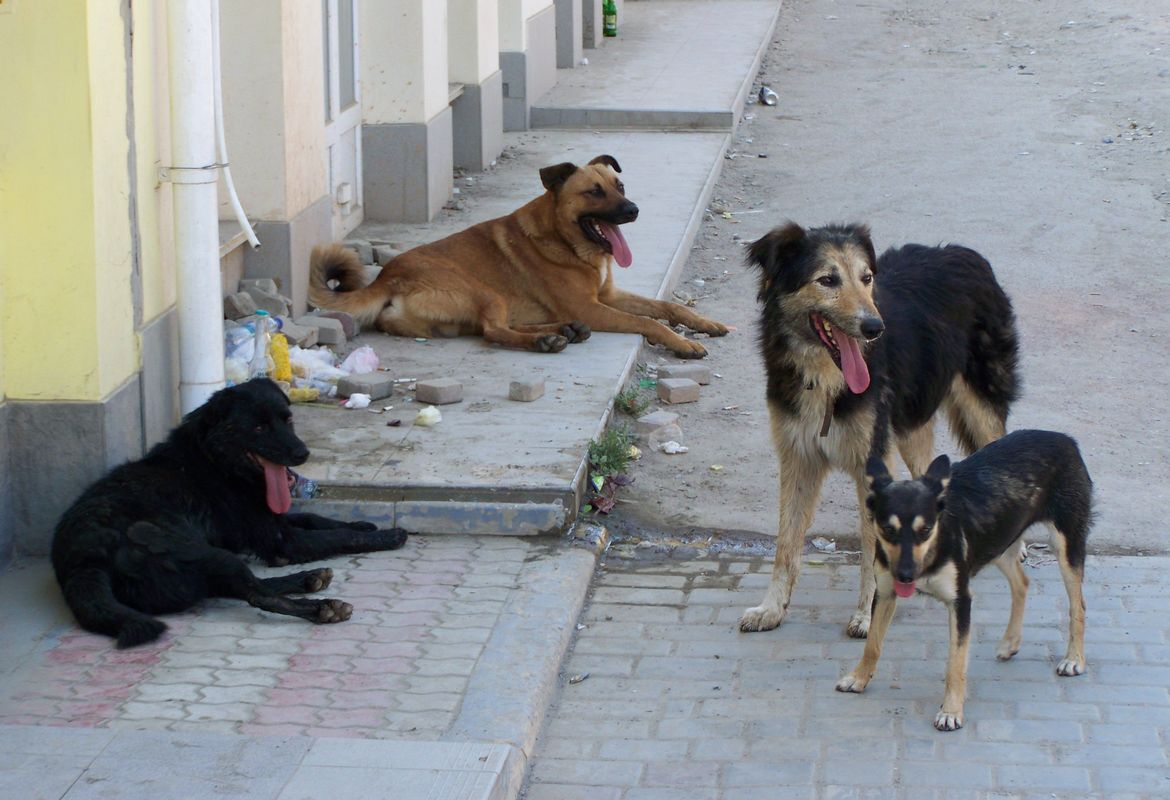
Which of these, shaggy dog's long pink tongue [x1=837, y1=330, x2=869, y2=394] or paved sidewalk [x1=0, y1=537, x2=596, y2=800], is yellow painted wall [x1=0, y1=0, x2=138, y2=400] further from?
shaggy dog's long pink tongue [x1=837, y1=330, x2=869, y2=394]

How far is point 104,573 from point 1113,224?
9.23m

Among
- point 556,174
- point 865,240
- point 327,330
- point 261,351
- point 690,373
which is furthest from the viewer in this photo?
point 556,174

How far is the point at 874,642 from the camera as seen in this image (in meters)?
5.27

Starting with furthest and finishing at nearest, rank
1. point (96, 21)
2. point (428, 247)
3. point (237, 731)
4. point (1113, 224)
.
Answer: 1. point (1113, 224)
2. point (428, 247)
3. point (96, 21)
4. point (237, 731)

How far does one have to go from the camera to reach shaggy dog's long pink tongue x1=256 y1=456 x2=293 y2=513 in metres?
5.93

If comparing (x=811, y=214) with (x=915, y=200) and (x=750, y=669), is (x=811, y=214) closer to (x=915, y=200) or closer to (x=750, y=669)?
(x=915, y=200)

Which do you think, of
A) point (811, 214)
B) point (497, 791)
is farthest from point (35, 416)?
point (811, 214)

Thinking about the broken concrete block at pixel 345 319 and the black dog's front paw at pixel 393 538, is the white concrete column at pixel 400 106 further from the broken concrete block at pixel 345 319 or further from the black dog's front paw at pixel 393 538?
the black dog's front paw at pixel 393 538

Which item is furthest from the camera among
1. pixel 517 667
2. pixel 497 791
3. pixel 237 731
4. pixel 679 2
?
pixel 679 2

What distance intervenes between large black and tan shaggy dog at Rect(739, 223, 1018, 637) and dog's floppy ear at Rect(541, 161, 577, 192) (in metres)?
2.98

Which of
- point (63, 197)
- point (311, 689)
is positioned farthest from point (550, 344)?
point (311, 689)

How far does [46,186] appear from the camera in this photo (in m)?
5.80

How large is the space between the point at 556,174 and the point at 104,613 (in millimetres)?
4520

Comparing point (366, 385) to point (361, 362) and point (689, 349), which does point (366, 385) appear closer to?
point (361, 362)
